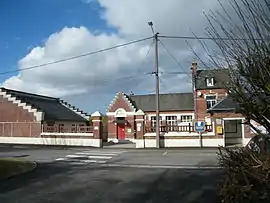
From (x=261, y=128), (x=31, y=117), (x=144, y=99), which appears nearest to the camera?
(x=261, y=128)

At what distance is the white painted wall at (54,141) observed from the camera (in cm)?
3188

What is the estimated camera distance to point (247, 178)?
5.91m

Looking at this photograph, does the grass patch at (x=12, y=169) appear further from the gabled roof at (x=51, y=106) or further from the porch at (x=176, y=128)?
the gabled roof at (x=51, y=106)

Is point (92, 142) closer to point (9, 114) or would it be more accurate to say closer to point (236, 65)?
point (9, 114)

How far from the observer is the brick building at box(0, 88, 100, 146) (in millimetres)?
33000

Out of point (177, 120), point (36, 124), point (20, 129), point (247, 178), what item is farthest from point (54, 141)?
point (247, 178)

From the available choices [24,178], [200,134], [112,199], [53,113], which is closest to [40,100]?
[53,113]

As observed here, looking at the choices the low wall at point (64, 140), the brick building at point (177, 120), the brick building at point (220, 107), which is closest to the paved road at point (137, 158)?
the brick building at point (220, 107)

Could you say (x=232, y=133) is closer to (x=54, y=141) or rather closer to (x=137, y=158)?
(x=54, y=141)

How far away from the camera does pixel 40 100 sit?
4791cm

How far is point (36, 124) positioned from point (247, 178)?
33.3 m

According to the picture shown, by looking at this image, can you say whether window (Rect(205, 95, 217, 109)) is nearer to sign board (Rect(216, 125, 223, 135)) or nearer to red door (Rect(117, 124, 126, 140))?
red door (Rect(117, 124, 126, 140))

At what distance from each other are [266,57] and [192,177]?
8662mm

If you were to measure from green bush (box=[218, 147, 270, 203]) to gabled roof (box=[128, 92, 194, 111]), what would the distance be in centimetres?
4600
